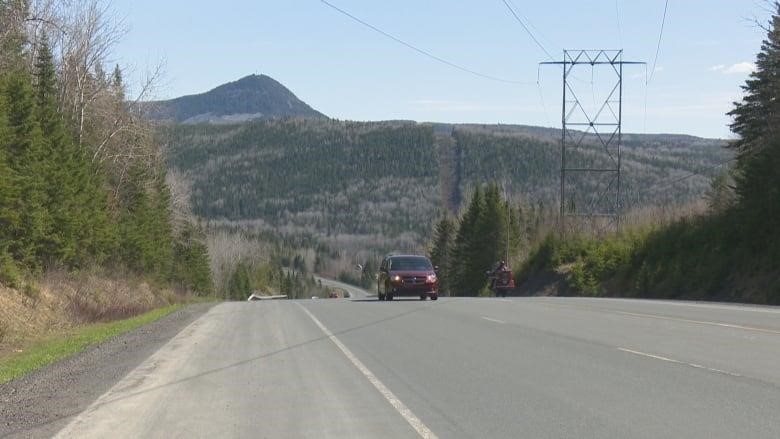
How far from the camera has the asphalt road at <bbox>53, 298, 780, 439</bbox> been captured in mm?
9414

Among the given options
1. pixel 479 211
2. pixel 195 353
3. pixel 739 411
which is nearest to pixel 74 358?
pixel 195 353

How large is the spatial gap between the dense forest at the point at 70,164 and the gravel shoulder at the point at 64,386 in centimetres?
1108

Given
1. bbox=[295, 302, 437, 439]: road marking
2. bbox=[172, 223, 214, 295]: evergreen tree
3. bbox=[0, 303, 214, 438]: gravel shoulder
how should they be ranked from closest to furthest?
1. bbox=[295, 302, 437, 439]: road marking
2. bbox=[0, 303, 214, 438]: gravel shoulder
3. bbox=[172, 223, 214, 295]: evergreen tree

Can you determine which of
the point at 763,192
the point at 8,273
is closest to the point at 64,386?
the point at 8,273

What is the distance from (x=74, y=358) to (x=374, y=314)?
38.5 ft

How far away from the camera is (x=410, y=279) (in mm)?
36781

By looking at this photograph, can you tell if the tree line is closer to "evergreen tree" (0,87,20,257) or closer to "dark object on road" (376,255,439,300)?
"dark object on road" (376,255,439,300)

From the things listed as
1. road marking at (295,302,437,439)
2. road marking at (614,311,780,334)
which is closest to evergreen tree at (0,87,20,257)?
road marking at (295,302,437,439)

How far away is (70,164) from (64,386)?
27.3 m

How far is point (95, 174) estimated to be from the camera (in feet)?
152

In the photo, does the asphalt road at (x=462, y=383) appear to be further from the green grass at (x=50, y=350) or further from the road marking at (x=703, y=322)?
the green grass at (x=50, y=350)

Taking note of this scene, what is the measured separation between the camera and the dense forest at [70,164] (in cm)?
3108

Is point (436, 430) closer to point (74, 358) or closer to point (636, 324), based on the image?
point (74, 358)

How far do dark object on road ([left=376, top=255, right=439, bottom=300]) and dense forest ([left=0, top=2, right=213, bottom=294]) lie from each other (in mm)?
13099
